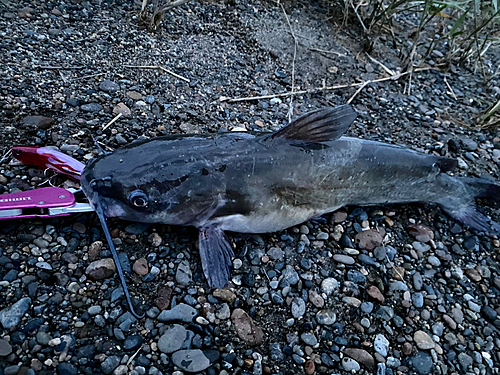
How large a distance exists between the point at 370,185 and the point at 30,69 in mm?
2846

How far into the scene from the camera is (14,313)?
2125mm

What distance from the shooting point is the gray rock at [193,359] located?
213 cm

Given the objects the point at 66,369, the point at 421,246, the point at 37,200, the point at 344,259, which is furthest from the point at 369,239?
the point at 37,200

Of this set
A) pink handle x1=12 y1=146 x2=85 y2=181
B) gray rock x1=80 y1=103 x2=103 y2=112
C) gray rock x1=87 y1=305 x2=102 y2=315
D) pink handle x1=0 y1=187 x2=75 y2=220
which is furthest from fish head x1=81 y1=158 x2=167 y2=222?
gray rock x1=80 y1=103 x2=103 y2=112

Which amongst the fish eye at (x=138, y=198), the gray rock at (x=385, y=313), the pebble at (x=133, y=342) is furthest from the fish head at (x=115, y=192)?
the gray rock at (x=385, y=313)

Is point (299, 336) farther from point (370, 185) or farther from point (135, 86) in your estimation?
point (135, 86)

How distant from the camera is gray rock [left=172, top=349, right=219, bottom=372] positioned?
2.13 metres

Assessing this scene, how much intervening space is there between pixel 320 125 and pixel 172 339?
5.13ft

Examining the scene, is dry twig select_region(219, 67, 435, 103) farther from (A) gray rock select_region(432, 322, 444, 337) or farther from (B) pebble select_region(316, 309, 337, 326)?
(A) gray rock select_region(432, 322, 444, 337)

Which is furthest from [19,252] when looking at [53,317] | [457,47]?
[457,47]

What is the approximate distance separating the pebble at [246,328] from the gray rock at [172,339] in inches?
11.3

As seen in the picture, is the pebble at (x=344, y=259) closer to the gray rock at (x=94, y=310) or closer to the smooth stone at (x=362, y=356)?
the smooth stone at (x=362, y=356)

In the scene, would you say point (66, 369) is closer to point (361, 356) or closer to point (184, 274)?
point (184, 274)

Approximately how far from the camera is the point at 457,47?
16.8ft
